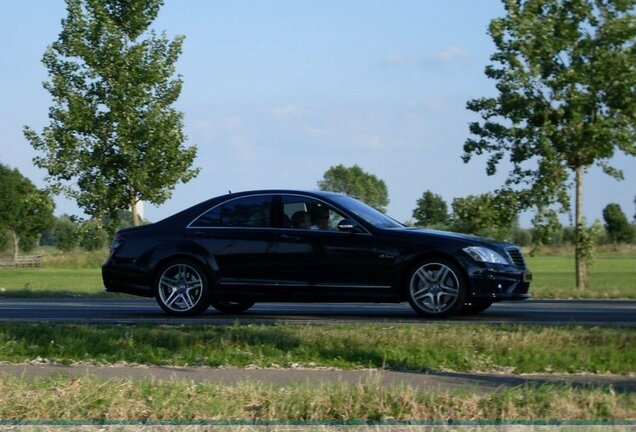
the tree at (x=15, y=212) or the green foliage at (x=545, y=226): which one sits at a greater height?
the tree at (x=15, y=212)

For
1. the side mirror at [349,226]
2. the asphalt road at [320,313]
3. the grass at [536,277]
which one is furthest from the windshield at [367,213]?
the grass at [536,277]

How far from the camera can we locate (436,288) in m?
13.6

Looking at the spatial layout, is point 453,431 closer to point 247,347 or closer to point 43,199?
point 247,347

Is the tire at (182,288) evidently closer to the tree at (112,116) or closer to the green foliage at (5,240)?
the tree at (112,116)

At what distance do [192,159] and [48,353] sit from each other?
18.5 meters

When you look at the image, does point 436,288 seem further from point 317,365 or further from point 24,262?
point 24,262

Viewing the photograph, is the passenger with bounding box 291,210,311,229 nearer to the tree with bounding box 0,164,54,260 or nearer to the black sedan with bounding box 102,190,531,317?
the black sedan with bounding box 102,190,531,317

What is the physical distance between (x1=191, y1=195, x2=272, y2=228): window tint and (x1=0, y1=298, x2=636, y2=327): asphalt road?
1.18 m

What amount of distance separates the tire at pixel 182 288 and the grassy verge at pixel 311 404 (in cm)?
580

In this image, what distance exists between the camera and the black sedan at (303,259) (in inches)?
533

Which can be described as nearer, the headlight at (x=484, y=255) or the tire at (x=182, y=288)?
the headlight at (x=484, y=255)

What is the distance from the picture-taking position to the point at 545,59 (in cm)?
2645

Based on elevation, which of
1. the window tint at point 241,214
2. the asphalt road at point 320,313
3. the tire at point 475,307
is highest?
the window tint at point 241,214

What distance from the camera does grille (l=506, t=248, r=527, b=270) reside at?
548 inches
